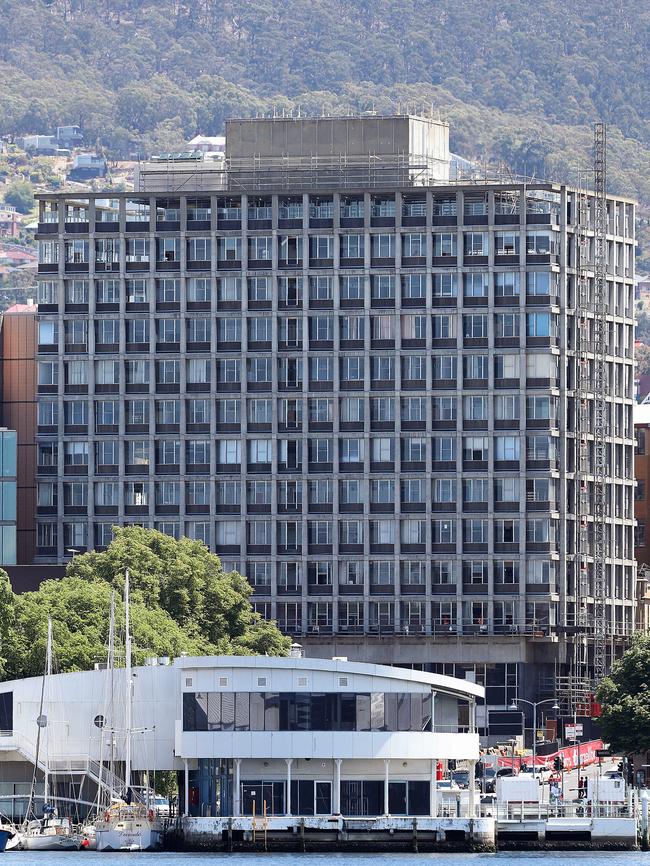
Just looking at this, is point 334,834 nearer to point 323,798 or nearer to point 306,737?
point 323,798

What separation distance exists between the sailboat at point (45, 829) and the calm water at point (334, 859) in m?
2.01

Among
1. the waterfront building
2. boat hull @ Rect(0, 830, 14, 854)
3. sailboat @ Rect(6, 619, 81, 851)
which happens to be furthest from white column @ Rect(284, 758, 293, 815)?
boat hull @ Rect(0, 830, 14, 854)

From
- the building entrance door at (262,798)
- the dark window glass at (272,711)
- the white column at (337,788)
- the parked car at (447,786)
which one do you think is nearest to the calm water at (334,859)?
the white column at (337,788)

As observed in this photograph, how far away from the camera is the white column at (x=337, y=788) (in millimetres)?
161750

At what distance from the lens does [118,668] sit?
17462 centimetres

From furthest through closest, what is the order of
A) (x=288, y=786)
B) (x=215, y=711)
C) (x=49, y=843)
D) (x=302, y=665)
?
(x=49, y=843) < (x=302, y=665) < (x=215, y=711) < (x=288, y=786)

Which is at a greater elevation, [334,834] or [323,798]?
[323,798]

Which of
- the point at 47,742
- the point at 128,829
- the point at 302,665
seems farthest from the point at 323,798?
the point at 47,742

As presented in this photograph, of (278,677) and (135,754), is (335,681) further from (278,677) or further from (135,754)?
(135,754)

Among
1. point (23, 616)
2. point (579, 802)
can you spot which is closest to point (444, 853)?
point (579, 802)

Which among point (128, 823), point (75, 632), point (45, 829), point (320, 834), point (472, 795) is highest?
point (75, 632)

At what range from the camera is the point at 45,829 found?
6663 inches

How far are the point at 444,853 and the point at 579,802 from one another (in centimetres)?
1749

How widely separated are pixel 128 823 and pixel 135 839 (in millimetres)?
1138
